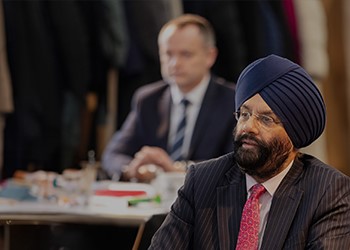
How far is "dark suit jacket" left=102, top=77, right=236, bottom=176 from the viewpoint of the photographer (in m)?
4.15

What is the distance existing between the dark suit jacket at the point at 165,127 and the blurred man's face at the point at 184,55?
0.09 m

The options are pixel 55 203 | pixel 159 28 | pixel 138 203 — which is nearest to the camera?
pixel 138 203

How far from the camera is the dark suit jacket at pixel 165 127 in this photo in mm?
4152

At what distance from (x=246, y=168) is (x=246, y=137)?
0.07 meters

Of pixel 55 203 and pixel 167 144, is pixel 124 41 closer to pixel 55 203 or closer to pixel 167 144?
pixel 167 144

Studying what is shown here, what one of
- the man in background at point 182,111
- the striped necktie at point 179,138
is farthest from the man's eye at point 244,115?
the striped necktie at point 179,138

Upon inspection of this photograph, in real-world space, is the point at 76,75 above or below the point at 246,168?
below

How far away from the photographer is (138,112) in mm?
4383

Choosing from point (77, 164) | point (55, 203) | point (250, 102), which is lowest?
point (77, 164)

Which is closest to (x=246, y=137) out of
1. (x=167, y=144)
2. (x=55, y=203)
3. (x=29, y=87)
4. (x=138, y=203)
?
(x=138, y=203)

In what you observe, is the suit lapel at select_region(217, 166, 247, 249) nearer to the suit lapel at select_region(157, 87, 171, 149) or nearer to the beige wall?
the suit lapel at select_region(157, 87, 171, 149)

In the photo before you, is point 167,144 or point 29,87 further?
point 29,87

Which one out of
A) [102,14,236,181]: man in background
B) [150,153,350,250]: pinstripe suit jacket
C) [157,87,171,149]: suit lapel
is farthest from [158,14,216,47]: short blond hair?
[150,153,350,250]: pinstripe suit jacket

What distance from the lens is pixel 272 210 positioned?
2.37 metres
